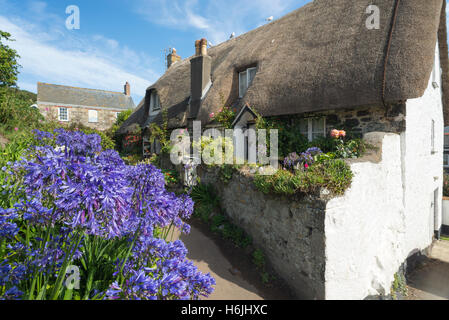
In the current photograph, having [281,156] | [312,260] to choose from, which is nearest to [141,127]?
[281,156]

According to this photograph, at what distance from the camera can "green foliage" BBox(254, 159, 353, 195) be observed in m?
3.97

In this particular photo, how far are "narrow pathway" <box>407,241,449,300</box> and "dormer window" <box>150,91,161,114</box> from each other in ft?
44.3

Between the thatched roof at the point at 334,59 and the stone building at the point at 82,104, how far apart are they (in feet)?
59.8

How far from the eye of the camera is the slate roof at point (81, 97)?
78.9 ft

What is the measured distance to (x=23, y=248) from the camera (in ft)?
6.81

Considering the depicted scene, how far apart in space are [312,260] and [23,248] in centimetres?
397

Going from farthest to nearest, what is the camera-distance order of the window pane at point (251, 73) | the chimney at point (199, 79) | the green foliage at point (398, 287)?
the chimney at point (199, 79) → the window pane at point (251, 73) → the green foliage at point (398, 287)

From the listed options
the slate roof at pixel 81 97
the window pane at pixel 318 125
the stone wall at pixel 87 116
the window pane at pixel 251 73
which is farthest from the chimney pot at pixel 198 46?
the slate roof at pixel 81 97

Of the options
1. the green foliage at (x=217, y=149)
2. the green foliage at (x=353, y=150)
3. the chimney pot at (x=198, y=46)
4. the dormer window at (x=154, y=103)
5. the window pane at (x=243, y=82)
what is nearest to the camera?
the green foliage at (x=353, y=150)

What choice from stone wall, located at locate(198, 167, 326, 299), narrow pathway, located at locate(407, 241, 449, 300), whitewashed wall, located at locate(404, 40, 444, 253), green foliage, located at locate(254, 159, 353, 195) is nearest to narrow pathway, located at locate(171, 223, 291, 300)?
stone wall, located at locate(198, 167, 326, 299)

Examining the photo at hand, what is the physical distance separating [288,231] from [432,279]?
5764mm

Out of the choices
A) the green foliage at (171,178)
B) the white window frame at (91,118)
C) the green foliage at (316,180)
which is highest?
the white window frame at (91,118)

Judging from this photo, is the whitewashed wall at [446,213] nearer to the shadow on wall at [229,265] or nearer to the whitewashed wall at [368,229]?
the whitewashed wall at [368,229]

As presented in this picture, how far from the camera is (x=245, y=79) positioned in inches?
380
